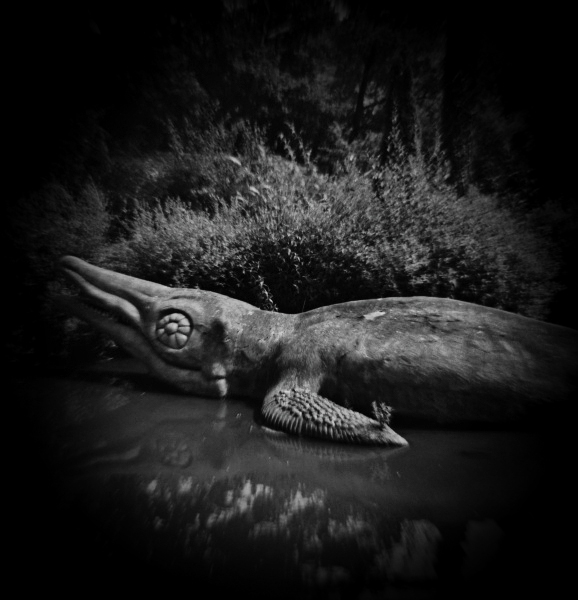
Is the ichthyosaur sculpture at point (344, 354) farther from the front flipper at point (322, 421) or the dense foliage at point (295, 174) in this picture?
the dense foliage at point (295, 174)

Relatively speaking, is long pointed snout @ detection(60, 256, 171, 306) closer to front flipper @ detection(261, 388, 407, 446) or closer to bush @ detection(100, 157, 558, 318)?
bush @ detection(100, 157, 558, 318)

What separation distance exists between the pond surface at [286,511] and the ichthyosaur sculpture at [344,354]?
202 millimetres

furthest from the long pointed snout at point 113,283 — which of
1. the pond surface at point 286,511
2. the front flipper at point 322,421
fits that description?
the front flipper at point 322,421

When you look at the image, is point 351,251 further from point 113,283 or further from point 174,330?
point 113,283

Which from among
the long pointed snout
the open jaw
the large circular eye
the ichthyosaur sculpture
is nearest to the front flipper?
the ichthyosaur sculpture

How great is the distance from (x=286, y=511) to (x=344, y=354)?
3.89ft

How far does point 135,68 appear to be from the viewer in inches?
295

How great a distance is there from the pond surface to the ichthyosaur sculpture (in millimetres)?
202

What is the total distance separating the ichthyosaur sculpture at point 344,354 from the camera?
1.74 meters

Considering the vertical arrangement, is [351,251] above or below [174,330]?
above

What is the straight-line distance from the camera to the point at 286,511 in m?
1.13

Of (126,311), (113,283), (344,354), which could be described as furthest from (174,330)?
(344,354)

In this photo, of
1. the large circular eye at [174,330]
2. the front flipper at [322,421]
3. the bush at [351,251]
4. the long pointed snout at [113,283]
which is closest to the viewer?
the front flipper at [322,421]

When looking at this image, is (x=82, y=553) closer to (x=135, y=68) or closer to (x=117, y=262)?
(x=117, y=262)
